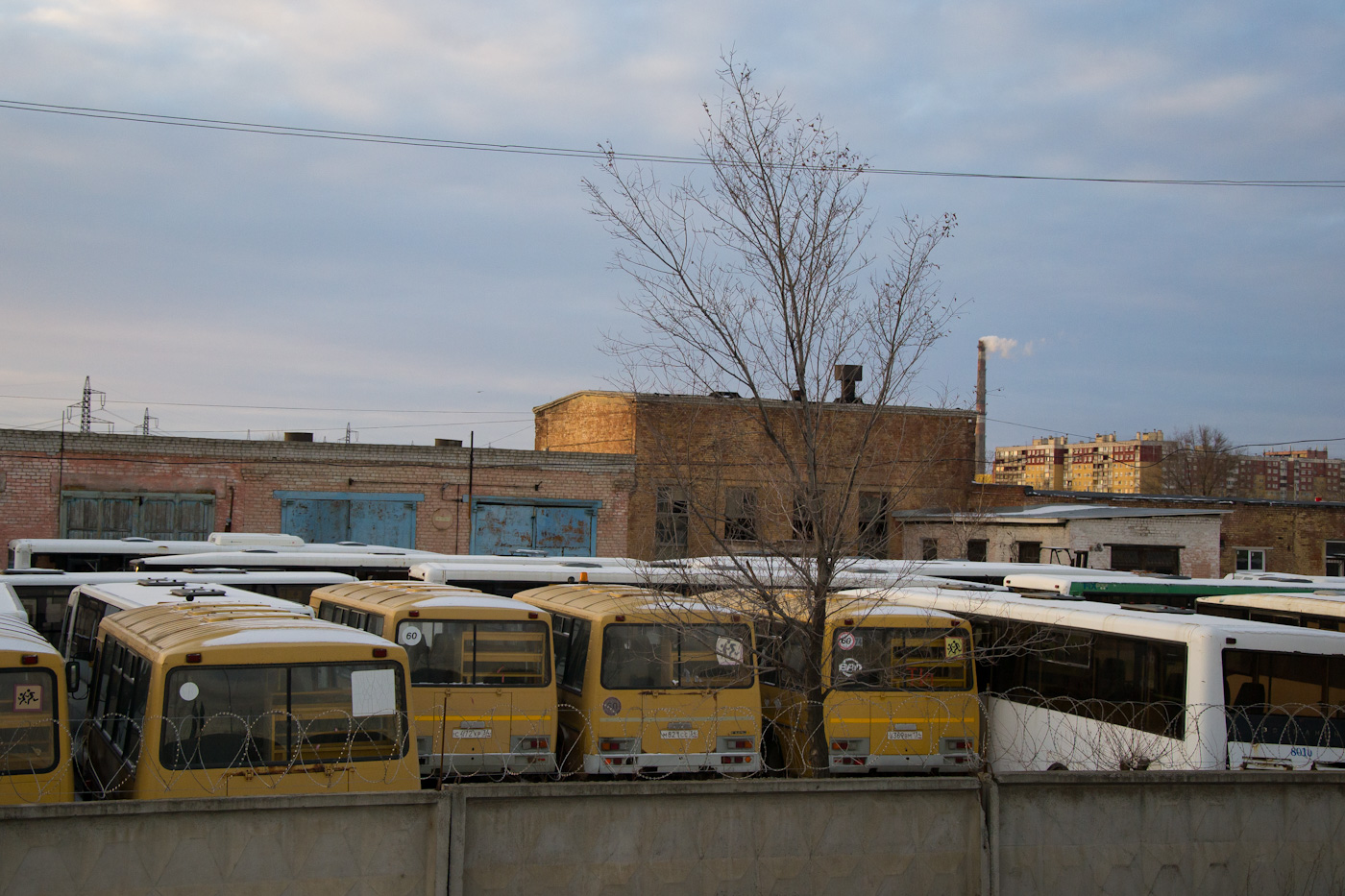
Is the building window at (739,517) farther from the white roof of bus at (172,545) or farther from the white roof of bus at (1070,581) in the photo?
the white roof of bus at (172,545)

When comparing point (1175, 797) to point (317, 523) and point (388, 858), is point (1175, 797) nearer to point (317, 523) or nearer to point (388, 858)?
point (388, 858)

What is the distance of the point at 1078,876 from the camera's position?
672cm

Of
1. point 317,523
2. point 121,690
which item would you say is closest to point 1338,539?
point 317,523

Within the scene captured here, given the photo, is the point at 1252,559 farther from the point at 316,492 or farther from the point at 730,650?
the point at 730,650

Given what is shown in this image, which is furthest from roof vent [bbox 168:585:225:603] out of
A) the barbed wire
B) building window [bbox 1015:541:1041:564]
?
building window [bbox 1015:541:1041:564]

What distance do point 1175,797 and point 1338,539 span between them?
35222 millimetres

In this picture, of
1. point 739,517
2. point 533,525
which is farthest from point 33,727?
point 533,525

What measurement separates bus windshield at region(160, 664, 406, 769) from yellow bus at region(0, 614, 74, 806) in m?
0.64

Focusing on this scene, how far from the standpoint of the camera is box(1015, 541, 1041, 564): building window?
3112cm

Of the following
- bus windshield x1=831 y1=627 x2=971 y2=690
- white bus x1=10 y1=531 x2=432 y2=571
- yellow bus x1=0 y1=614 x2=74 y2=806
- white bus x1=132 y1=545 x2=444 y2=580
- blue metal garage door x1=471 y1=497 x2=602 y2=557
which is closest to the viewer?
yellow bus x1=0 y1=614 x2=74 y2=806

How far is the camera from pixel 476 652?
35.8ft

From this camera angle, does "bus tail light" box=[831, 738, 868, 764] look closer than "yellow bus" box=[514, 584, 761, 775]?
No

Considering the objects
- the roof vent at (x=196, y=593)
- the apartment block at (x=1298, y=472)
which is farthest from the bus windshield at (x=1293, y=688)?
the apartment block at (x=1298, y=472)

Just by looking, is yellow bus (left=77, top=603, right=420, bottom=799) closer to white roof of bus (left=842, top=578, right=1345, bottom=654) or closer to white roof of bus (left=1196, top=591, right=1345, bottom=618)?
white roof of bus (left=842, top=578, right=1345, bottom=654)
